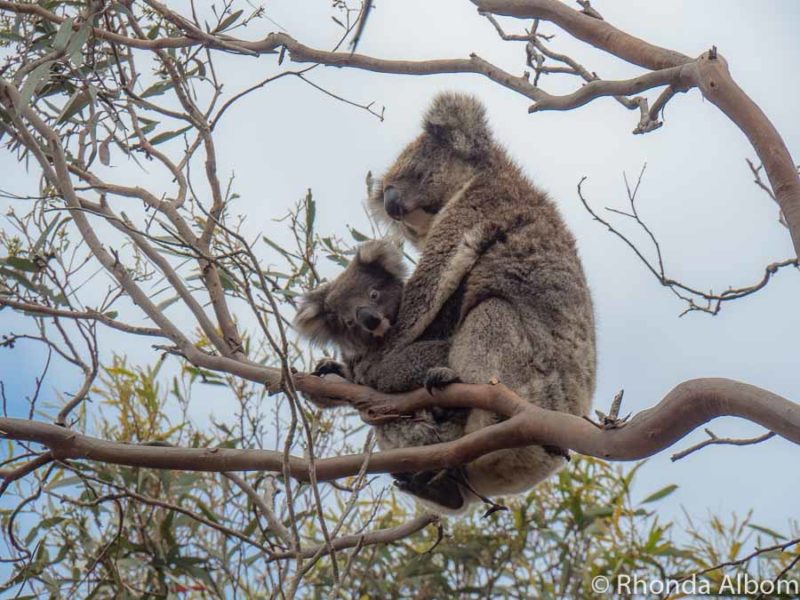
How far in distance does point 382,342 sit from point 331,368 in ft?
0.62

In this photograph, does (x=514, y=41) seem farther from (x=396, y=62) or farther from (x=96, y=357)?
(x=96, y=357)

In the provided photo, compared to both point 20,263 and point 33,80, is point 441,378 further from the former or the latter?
point 20,263

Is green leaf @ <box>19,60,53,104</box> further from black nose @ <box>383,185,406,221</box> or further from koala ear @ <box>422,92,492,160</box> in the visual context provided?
koala ear @ <box>422,92,492,160</box>

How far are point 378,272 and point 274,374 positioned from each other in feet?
2.51

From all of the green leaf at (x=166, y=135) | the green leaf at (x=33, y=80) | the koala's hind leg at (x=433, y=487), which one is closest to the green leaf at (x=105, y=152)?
the green leaf at (x=166, y=135)

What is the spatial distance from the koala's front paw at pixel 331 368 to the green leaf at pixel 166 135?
1139 mm

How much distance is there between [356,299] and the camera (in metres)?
3.47

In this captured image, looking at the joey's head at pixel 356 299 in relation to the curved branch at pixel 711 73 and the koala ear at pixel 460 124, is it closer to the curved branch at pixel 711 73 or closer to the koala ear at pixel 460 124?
the koala ear at pixel 460 124

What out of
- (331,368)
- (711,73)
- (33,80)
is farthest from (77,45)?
(711,73)

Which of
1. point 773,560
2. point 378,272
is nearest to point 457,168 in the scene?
point 378,272

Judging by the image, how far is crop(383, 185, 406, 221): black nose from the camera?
388 centimetres

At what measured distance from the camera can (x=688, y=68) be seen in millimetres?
2537

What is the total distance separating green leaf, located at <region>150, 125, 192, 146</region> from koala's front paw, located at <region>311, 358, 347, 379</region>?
1.14 m

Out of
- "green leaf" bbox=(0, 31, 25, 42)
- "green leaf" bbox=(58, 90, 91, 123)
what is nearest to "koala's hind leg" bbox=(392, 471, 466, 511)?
"green leaf" bbox=(58, 90, 91, 123)
